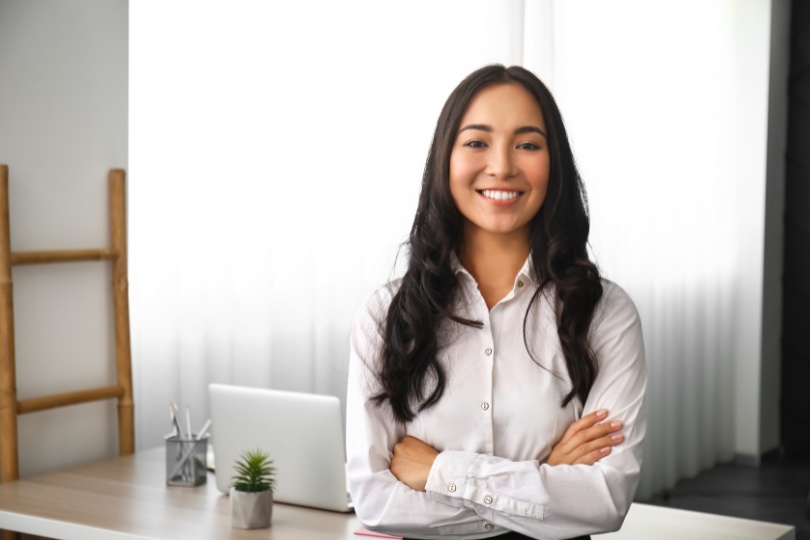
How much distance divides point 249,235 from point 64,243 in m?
0.65

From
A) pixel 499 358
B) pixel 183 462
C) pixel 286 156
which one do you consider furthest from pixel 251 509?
pixel 286 156

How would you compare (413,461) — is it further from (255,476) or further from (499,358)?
(255,476)

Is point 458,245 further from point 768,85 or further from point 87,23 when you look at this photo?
point 768,85

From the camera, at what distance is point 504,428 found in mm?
1627

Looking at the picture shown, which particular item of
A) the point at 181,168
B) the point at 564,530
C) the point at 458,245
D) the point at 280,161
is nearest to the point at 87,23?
the point at 181,168

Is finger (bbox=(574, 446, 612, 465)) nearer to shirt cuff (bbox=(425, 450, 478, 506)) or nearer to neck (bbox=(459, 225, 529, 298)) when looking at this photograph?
shirt cuff (bbox=(425, 450, 478, 506))

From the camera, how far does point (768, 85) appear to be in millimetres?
5660

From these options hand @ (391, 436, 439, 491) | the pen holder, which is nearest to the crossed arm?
hand @ (391, 436, 439, 491)

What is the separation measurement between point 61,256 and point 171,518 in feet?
2.67

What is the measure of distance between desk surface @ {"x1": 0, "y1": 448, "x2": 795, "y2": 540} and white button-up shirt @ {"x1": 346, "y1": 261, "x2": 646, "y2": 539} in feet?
1.58

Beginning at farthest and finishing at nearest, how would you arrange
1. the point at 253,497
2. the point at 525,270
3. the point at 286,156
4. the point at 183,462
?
the point at 286,156 → the point at 183,462 → the point at 253,497 → the point at 525,270

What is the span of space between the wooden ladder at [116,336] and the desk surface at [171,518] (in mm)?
153

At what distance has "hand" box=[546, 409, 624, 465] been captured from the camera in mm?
1593

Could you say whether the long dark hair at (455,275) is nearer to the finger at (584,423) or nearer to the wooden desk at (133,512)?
the finger at (584,423)
